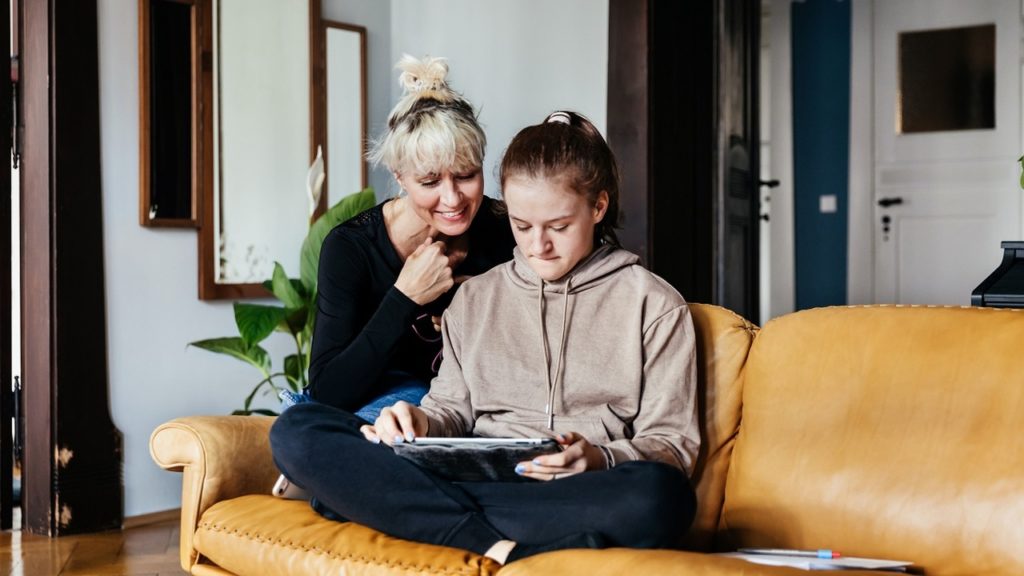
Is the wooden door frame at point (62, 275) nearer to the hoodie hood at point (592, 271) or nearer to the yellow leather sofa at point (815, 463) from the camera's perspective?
the yellow leather sofa at point (815, 463)

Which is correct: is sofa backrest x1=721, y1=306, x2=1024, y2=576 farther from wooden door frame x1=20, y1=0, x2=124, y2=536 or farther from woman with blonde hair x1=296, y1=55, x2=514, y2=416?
wooden door frame x1=20, y1=0, x2=124, y2=536

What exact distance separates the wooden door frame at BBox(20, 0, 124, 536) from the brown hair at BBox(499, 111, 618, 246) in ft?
6.66

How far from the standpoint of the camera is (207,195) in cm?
382

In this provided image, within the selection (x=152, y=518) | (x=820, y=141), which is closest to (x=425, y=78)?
(x=152, y=518)

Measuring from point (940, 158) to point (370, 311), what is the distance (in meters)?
4.25

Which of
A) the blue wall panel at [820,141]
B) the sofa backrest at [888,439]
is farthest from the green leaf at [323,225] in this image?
the blue wall panel at [820,141]

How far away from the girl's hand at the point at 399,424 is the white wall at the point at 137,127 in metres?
2.07

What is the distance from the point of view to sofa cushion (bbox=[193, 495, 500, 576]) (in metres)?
1.57

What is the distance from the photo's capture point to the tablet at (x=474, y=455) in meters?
1.57

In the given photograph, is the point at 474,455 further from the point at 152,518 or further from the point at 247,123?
the point at 247,123

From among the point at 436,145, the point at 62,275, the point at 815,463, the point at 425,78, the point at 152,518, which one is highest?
the point at 425,78

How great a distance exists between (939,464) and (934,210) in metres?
4.40

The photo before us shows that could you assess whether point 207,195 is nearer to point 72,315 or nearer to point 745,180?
point 72,315

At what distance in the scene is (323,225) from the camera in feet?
11.7
